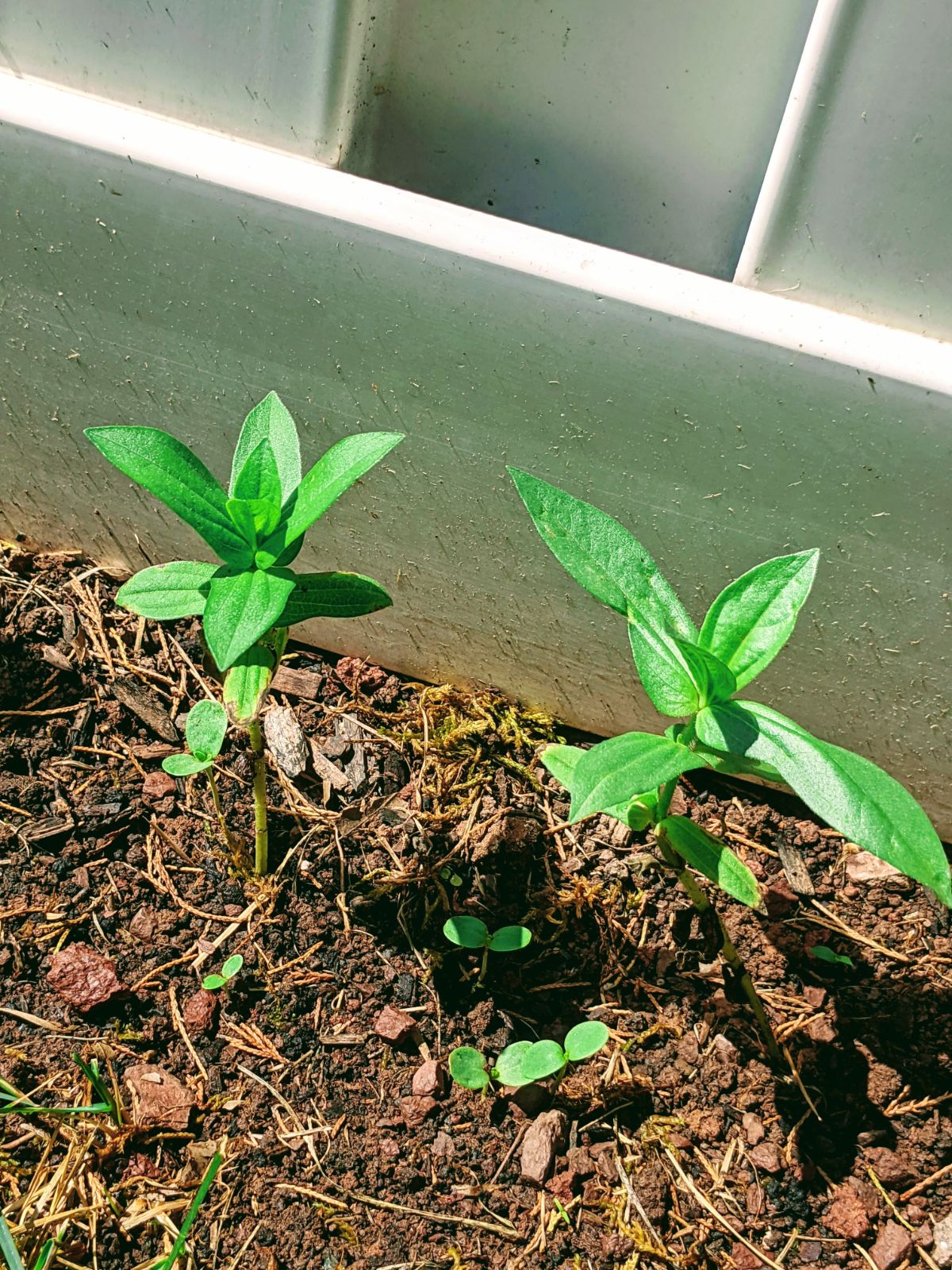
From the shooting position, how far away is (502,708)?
1.50 meters

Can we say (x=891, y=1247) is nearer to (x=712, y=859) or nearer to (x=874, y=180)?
(x=712, y=859)

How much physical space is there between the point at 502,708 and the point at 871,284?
28.8 inches

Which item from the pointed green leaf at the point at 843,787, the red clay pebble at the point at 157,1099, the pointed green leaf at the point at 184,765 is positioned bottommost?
the red clay pebble at the point at 157,1099

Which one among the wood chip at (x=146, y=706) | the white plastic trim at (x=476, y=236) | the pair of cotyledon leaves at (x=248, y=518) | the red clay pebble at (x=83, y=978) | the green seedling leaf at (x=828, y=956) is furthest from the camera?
the wood chip at (x=146, y=706)

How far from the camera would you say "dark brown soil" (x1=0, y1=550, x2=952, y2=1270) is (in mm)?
1117

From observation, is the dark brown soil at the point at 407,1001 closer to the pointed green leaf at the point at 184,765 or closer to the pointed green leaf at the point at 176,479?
the pointed green leaf at the point at 184,765

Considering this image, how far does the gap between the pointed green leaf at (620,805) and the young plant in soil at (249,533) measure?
0.86 feet

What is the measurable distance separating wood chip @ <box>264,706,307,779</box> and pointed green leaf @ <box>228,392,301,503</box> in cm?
45

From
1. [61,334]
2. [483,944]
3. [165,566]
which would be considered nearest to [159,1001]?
[483,944]

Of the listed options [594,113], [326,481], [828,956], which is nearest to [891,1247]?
[828,956]

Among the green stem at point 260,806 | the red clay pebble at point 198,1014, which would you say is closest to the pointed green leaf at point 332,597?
the green stem at point 260,806

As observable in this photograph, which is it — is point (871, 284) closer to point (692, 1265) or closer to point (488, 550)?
point (488, 550)

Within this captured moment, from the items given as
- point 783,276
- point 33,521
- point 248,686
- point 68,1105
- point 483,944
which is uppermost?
point 783,276

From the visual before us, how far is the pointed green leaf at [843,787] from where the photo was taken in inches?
34.3
